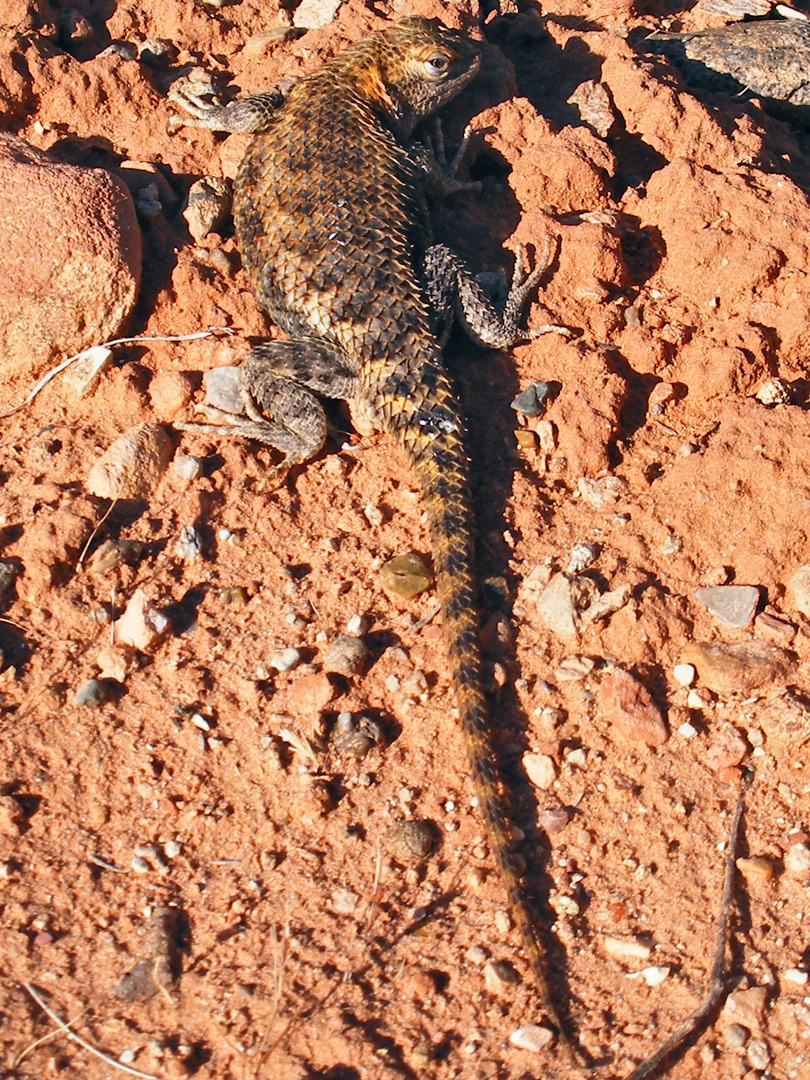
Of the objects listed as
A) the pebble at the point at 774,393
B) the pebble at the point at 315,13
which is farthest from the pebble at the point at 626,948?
the pebble at the point at 315,13

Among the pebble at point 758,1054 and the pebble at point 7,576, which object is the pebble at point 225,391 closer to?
the pebble at point 7,576

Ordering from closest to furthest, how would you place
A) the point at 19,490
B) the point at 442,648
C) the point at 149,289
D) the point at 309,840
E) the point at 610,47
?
the point at 309,840
the point at 442,648
the point at 19,490
the point at 149,289
the point at 610,47

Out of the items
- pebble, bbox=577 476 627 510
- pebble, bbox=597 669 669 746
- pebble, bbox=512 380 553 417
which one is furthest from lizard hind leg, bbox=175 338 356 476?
pebble, bbox=597 669 669 746

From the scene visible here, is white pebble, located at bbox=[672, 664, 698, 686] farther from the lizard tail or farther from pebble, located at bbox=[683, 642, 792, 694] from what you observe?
the lizard tail

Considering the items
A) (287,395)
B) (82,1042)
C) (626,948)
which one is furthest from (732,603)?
(82,1042)

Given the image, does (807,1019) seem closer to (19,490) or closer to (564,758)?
(564,758)

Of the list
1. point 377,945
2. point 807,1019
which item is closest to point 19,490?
point 377,945
